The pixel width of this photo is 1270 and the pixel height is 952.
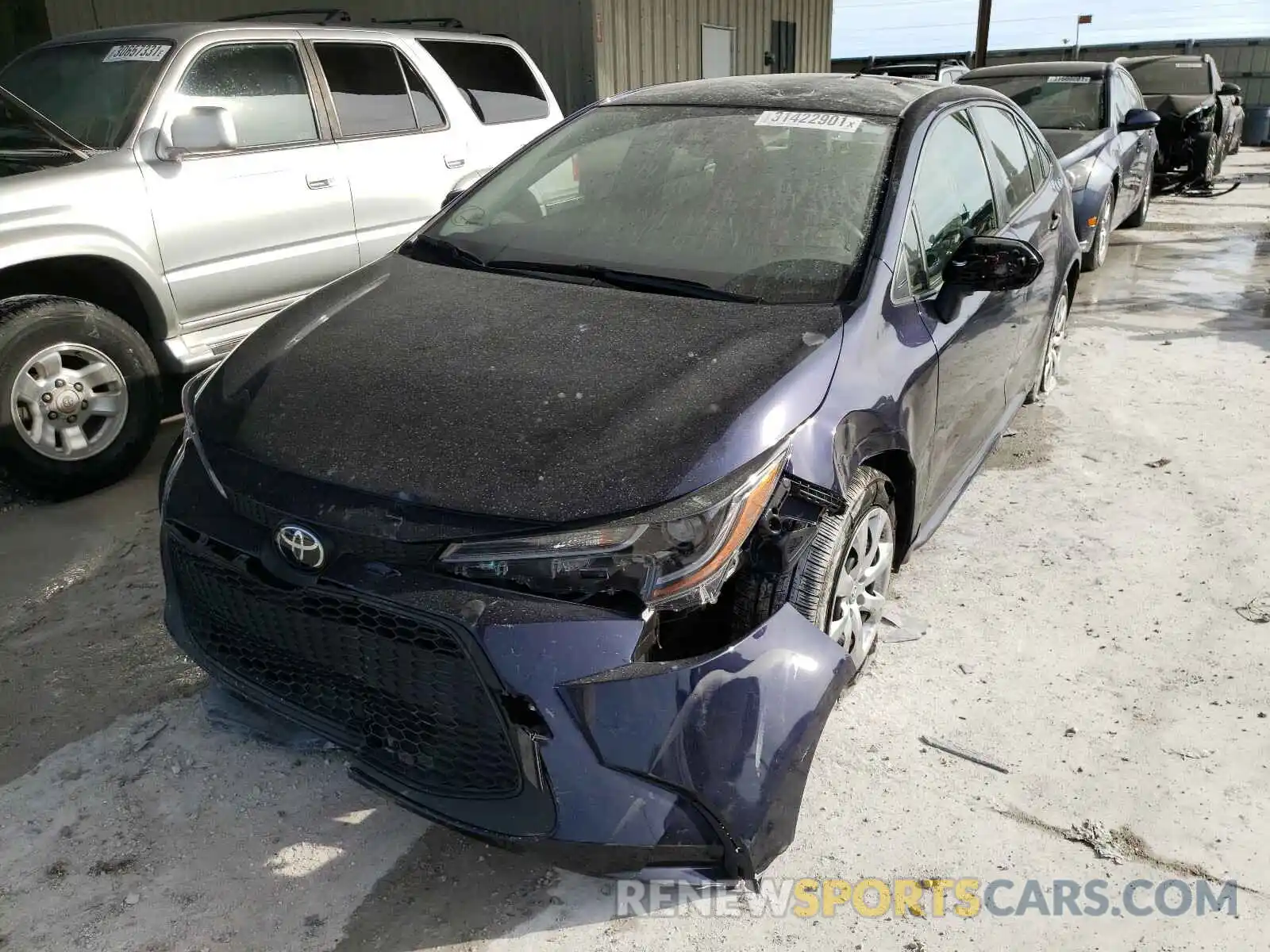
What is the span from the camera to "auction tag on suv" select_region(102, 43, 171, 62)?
4.53m

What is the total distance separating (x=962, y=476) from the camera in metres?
3.48

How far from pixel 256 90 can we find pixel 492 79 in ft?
5.77

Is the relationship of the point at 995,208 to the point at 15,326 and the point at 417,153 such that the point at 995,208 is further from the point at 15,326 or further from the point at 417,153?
the point at 15,326

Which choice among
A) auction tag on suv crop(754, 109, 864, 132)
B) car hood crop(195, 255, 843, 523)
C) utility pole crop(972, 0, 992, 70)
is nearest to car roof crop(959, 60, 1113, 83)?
auction tag on suv crop(754, 109, 864, 132)

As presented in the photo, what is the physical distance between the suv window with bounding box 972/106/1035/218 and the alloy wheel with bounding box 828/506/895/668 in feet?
5.48

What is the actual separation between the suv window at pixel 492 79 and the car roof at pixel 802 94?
250 cm

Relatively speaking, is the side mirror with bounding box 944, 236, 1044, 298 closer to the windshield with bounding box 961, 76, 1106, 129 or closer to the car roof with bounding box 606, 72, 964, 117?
the car roof with bounding box 606, 72, 964, 117

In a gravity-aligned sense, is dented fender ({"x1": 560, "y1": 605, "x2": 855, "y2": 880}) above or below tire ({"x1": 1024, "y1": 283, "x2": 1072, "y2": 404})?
above

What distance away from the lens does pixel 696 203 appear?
3076mm

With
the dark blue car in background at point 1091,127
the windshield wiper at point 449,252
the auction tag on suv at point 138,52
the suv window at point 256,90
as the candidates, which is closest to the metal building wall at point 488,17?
the dark blue car in background at point 1091,127

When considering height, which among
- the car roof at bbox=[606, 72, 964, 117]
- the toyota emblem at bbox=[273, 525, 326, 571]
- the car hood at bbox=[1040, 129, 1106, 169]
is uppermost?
the car roof at bbox=[606, 72, 964, 117]

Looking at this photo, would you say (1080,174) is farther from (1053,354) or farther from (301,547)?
(301,547)

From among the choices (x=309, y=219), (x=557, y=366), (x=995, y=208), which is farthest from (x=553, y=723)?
(x=309, y=219)

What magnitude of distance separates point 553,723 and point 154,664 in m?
1.83
